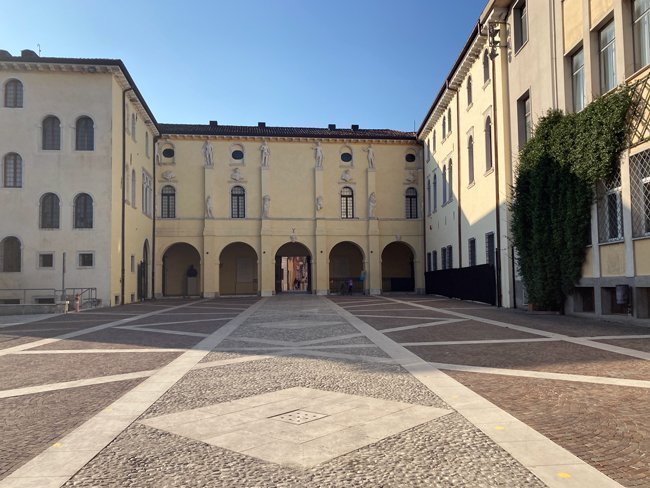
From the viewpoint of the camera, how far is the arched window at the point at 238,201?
Answer: 39.0 meters

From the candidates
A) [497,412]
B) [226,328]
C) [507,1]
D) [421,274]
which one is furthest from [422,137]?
[497,412]

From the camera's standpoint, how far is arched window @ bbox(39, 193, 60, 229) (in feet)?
88.1

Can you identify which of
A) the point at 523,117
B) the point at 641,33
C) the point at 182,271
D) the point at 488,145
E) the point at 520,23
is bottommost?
the point at 182,271

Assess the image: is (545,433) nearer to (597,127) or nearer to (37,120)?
(597,127)

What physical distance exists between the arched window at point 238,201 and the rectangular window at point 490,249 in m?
19.2

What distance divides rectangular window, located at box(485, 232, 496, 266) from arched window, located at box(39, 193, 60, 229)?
1974 centimetres

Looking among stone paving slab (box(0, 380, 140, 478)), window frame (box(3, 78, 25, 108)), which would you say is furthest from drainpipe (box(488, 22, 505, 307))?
window frame (box(3, 78, 25, 108))

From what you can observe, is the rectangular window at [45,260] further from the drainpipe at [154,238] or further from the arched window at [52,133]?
the drainpipe at [154,238]

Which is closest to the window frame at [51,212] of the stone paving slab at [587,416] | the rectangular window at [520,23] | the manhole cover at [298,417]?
the rectangular window at [520,23]

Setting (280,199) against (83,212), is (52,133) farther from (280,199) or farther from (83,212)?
(280,199)

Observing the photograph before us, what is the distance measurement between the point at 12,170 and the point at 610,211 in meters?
25.5

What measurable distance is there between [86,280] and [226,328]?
14.2 metres

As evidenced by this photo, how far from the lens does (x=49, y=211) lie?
26953mm

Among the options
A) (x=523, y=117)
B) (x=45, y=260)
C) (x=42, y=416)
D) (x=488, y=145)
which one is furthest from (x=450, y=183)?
(x=42, y=416)
